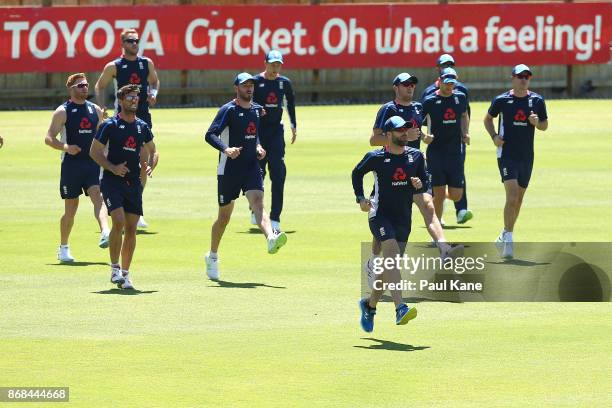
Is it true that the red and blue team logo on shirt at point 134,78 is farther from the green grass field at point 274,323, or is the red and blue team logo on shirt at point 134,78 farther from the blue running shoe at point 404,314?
the blue running shoe at point 404,314

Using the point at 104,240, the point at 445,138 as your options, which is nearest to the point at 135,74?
the point at 104,240

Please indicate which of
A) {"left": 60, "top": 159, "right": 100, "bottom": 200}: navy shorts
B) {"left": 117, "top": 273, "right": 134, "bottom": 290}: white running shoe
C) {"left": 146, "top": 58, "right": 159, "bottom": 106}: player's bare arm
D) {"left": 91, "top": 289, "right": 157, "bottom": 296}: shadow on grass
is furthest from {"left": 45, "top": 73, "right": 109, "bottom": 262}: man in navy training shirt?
{"left": 146, "top": 58, "right": 159, "bottom": 106}: player's bare arm

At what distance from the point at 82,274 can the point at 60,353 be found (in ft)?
13.6

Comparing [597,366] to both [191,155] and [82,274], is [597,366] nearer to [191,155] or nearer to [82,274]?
[82,274]

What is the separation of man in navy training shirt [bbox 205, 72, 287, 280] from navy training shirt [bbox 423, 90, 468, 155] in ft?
9.96

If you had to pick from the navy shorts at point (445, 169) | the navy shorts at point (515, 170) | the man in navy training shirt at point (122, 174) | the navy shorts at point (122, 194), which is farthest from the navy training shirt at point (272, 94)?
the navy shorts at point (122, 194)

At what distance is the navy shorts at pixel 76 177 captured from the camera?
17.3m

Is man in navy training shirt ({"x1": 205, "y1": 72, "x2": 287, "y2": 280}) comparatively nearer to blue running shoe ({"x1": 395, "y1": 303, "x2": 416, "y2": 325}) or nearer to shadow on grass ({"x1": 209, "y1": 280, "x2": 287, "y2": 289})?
shadow on grass ({"x1": 209, "y1": 280, "x2": 287, "y2": 289})

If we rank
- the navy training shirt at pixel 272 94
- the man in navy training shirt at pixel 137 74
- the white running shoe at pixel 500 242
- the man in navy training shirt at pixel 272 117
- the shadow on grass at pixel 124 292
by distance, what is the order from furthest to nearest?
the man in navy training shirt at pixel 137 74 < the navy training shirt at pixel 272 94 < the man in navy training shirt at pixel 272 117 < the white running shoe at pixel 500 242 < the shadow on grass at pixel 124 292

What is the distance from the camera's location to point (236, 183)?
16406mm

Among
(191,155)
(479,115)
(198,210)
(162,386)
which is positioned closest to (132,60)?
(198,210)

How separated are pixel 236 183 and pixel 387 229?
3682mm

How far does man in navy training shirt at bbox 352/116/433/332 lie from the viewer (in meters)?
12.9

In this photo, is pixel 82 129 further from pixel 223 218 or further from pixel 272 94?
pixel 272 94
